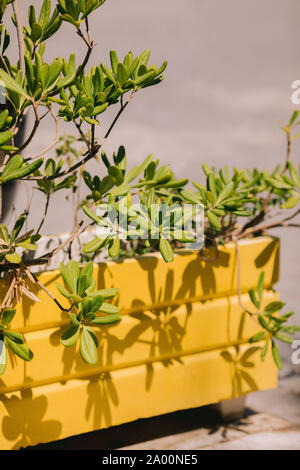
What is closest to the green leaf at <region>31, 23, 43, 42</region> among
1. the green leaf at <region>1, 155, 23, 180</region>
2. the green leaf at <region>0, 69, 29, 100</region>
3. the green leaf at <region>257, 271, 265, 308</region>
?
the green leaf at <region>0, 69, 29, 100</region>

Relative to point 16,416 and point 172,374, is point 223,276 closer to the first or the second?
point 172,374

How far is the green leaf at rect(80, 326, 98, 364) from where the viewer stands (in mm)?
1218

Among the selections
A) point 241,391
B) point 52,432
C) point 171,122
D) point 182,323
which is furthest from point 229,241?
point 171,122

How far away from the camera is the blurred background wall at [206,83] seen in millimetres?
3141

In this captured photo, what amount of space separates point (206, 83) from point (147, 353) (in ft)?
8.45

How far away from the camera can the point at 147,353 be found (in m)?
1.50

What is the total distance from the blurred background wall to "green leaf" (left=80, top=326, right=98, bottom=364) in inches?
61.5

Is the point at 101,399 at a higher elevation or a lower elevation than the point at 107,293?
lower

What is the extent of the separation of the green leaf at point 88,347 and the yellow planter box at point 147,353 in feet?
0.51

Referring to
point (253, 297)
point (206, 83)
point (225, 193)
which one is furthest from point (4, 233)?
point (206, 83)

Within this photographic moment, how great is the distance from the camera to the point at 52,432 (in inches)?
55.4

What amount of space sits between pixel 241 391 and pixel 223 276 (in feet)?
1.17

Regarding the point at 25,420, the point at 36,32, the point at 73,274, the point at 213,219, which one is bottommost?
the point at 25,420

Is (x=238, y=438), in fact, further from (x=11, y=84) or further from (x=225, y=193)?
(x=11, y=84)
